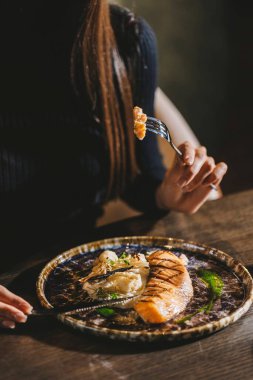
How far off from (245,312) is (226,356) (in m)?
0.14

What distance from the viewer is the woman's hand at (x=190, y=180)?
4.37ft

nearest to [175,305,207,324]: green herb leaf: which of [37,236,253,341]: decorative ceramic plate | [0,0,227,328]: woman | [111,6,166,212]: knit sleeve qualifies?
[37,236,253,341]: decorative ceramic plate

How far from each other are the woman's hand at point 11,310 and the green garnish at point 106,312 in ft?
0.44

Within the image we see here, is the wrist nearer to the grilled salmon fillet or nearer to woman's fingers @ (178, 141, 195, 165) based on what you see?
woman's fingers @ (178, 141, 195, 165)

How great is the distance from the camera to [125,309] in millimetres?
971

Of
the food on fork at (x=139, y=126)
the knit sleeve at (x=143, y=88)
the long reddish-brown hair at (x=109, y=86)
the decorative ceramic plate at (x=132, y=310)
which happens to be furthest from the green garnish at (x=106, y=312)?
the long reddish-brown hair at (x=109, y=86)

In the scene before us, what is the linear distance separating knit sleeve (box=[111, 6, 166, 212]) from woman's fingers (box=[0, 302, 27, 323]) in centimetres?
81

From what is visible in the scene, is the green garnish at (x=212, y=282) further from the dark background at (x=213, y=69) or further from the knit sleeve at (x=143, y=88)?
the dark background at (x=213, y=69)

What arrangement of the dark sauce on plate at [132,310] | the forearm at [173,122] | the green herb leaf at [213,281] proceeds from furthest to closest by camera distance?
1. the forearm at [173,122]
2. the green herb leaf at [213,281]
3. the dark sauce on plate at [132,310]

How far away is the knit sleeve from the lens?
1.77 m

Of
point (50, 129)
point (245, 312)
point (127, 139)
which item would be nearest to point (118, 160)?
point (127, 139)

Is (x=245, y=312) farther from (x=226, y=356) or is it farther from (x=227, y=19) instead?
(x=227, y=19)

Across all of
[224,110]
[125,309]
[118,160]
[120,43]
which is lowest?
[224,110]

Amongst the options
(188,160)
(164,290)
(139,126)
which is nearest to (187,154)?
(188,160)
